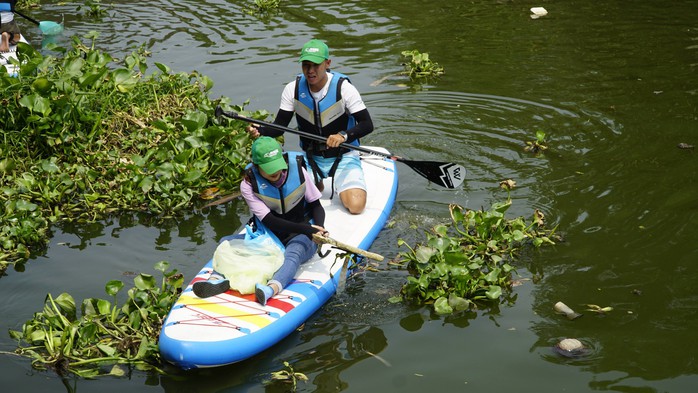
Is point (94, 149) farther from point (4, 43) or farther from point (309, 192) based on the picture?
point (4, 43)

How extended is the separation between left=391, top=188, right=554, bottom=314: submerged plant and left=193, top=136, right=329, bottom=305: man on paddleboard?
2.48 ft

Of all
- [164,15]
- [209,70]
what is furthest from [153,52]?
[164,15]

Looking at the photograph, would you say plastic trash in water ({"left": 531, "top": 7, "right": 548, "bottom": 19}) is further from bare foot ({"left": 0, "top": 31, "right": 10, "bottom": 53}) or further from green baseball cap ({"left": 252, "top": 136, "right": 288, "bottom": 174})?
green baseball cap ({"left": 252, "top": 136, "right": 288, "bottom": 174})

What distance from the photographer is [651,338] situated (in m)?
5.40

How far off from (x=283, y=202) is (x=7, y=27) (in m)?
6.62

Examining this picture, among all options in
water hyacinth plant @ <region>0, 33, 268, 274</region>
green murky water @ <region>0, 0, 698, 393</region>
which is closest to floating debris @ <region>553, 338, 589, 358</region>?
green murky water @ <region>0, 0, 698, 393</region>

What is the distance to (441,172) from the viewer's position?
7402 mm

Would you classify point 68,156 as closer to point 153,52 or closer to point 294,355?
point 294,355

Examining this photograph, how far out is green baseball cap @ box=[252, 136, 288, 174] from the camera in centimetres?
581

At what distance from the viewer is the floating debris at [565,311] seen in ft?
18.6

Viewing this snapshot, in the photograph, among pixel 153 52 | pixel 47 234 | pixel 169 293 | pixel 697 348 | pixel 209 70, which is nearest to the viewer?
pixel 697 348

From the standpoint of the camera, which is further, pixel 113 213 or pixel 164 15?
pixel 164 15

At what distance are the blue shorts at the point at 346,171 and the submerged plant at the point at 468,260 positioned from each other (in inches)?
29.3

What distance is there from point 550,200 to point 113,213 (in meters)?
3.99
